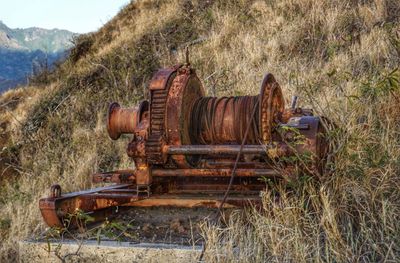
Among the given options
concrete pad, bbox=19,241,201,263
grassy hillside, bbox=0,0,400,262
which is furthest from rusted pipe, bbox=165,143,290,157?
concrete pad, bbox=19,241,201,263

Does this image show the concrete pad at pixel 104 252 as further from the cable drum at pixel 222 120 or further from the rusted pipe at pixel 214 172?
the cable drum at pixel 222 120

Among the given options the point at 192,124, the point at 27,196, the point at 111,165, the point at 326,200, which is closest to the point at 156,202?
the point at 192,124

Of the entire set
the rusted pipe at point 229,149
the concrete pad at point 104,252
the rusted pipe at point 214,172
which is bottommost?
the concrete pad at point 104,252

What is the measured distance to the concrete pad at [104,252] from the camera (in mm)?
3275

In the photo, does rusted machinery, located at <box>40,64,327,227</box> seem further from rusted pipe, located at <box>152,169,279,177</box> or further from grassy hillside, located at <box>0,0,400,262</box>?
grassy hillside, located at <box>0,0,400,262</box>

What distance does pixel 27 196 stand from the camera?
221 inches

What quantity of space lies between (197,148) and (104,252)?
95 cm

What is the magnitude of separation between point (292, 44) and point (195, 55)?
1.82 m

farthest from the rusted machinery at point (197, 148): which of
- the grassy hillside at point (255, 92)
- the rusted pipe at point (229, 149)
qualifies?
the grassy hillside at point (255, 92)

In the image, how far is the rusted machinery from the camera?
3662 mm

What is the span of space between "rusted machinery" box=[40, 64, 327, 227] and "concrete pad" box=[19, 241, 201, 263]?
26 centimetres

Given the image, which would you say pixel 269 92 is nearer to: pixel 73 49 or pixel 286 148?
pixel 286 148

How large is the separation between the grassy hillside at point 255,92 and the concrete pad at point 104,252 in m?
0.27

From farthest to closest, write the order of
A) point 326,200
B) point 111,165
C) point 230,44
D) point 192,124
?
point 230,44
point 111,165
point 192,124
point 326,200
